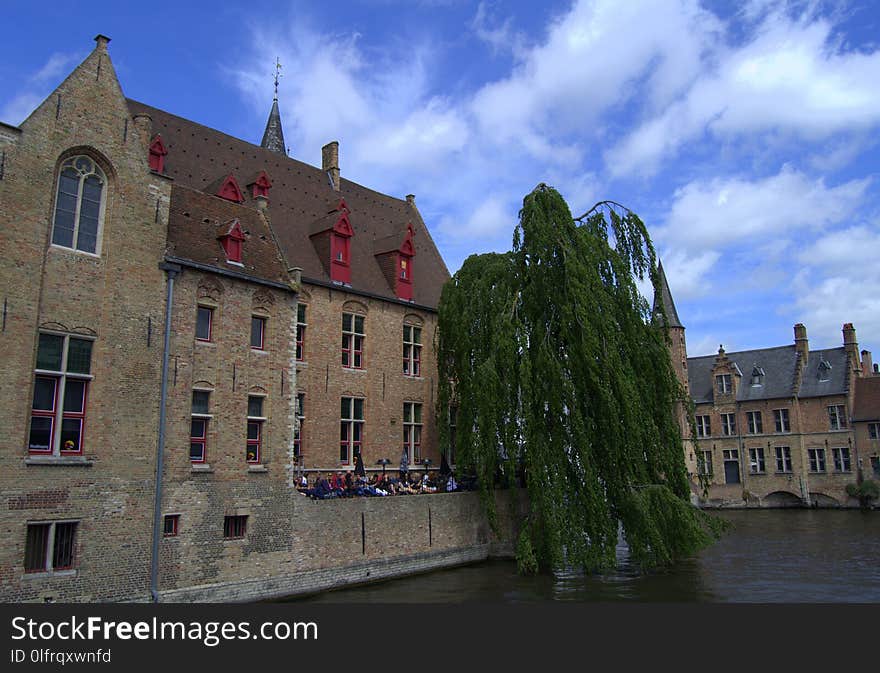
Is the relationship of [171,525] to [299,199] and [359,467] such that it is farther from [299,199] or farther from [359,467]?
[299,199]

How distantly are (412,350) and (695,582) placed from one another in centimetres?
1105

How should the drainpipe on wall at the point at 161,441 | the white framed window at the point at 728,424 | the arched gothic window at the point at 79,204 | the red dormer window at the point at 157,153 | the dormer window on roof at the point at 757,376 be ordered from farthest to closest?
the white framed window at the point at 728,424
the dormer window on roof at the point at 757,376
the red dormer window at the point at 157,153
the drainpipe on wall at the point at 161,441
the arched gothic window at the point at 79,204

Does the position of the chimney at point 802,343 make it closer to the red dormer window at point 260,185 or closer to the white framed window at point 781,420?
the white framed window at point 781,420

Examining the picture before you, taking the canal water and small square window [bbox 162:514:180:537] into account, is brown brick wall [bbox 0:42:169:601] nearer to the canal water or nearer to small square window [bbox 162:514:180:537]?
small square window [bbox 162:514:180:537]

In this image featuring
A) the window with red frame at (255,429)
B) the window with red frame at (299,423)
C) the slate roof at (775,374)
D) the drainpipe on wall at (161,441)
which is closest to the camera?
the drainpipe on wall at (161,441)

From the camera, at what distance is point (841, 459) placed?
3809 cm

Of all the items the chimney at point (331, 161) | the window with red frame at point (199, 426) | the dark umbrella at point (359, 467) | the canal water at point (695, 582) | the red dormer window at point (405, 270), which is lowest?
the canal water at point (695, 582)

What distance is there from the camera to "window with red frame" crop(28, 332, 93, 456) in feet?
37.6

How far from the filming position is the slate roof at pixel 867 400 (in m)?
37.6

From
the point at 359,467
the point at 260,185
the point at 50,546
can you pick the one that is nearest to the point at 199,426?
the point at 50,546

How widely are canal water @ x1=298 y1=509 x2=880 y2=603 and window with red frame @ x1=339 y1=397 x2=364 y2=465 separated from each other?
441 centimetres

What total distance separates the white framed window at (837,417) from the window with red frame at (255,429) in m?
35.7

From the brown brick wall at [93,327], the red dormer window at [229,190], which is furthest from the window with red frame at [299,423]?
the brown brick wall at [93,327]

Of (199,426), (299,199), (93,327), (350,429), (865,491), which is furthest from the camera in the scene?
(865,491)
